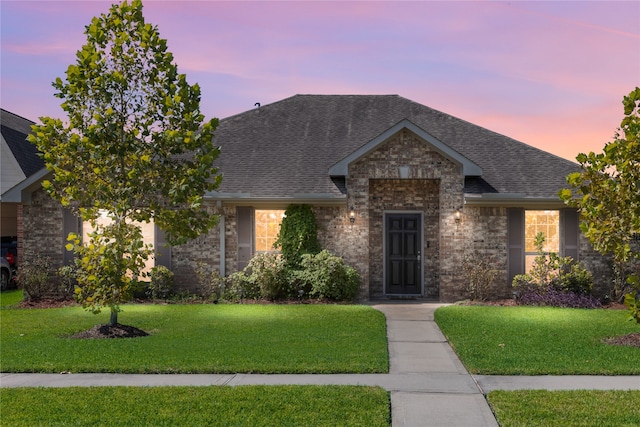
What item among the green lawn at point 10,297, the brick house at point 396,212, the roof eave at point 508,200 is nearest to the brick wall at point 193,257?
the brick house at point 396,212

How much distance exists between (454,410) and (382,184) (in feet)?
38.3

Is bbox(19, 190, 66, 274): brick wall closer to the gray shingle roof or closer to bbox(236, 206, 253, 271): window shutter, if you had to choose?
bbox(236, 206, 253, 271): window shutter

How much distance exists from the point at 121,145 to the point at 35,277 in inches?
288

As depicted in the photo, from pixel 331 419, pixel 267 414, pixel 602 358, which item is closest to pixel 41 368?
pixel 267 414

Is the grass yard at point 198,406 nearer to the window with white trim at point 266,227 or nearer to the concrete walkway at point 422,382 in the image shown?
the concrete walkway at point 422,382

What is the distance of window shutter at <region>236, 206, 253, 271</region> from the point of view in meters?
18.0

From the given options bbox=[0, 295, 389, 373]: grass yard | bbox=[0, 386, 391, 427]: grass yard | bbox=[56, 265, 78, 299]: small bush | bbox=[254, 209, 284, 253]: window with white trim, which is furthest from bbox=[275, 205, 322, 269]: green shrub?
bbox=[0, 386, 391, 427]: grass yard

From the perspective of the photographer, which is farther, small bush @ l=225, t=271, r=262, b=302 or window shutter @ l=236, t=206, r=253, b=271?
window shutter @ l=236, t=206, r=253, b=271

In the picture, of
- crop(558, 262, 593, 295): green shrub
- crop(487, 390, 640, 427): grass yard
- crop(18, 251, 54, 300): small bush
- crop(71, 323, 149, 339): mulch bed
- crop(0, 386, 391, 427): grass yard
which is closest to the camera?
crop(487, 390, 640, 427): grass yard

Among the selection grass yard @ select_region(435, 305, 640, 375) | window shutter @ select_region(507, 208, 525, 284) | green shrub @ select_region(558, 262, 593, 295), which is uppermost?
window shutter @ select_region(507, 208, 525, 284)

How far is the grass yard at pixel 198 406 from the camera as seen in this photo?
6871mm

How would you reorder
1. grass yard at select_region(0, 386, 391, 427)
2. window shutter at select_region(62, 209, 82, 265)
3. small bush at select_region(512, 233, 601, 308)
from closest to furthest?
grass yard at select_region(0, 386, 391, 427) < small bush at select_region(512, 233, 601, 308) < window shutter at select_region(62, 209, 82, 265)

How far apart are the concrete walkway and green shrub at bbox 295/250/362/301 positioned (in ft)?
21.9

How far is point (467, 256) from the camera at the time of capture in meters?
17.4
